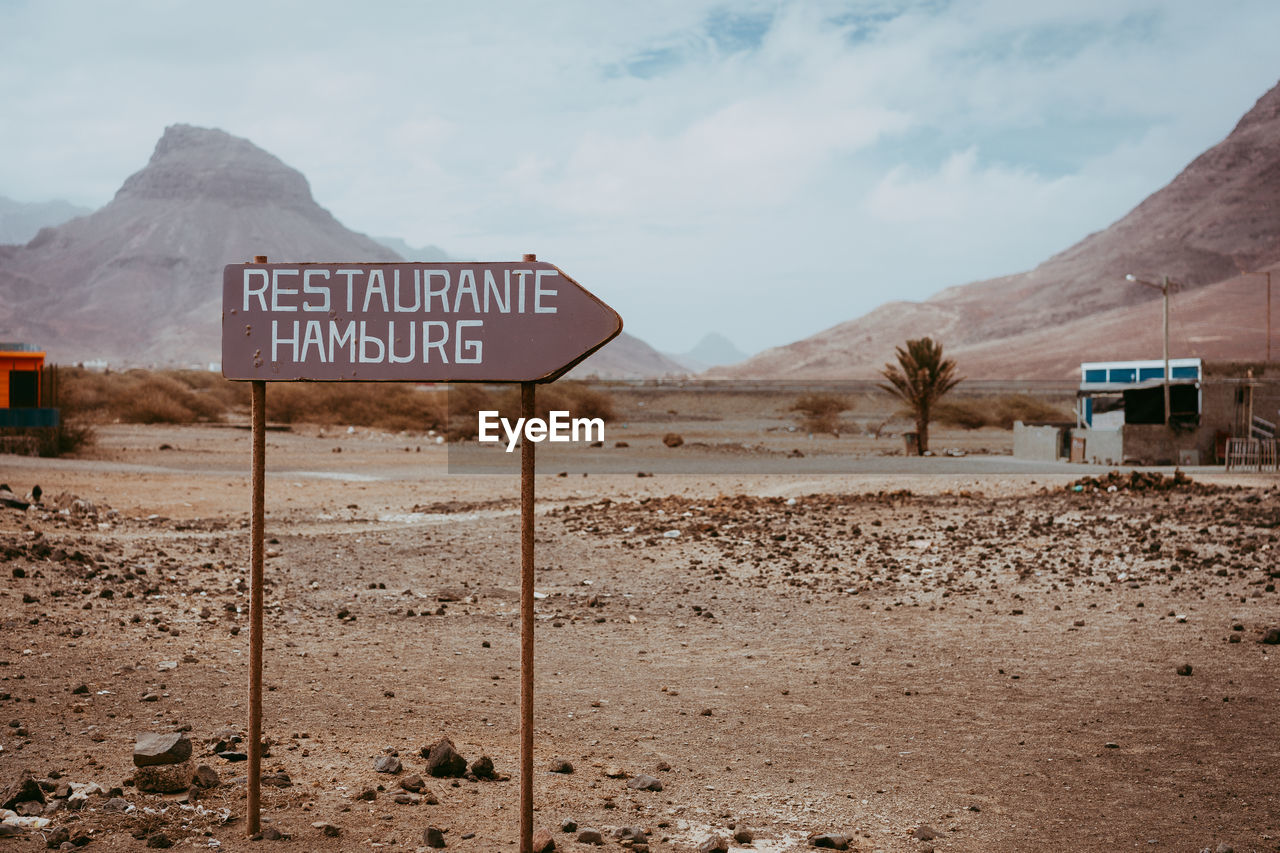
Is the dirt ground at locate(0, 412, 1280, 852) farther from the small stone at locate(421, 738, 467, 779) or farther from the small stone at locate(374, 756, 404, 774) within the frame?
the small stone at locate(421, 738, 467, 779)

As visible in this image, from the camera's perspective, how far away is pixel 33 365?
23.9 metres

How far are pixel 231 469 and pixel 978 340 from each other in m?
160

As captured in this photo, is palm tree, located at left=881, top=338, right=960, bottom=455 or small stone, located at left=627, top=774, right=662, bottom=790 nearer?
small stone, located at left=627, top=774, right=662, bottom=790

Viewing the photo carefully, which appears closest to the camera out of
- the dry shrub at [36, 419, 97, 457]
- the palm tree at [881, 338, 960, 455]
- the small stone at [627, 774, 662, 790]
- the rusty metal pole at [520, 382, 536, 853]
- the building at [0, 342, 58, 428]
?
the rusty metal pole at [520, 382, 536, 853]

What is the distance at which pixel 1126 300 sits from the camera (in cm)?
16100

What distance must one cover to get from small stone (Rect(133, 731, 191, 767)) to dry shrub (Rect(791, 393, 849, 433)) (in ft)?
154

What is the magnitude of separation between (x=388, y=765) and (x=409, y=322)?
2.34m

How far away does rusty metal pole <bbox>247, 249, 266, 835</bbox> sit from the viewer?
4.70m

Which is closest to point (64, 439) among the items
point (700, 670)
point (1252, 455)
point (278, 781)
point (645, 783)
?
point (700, 670)

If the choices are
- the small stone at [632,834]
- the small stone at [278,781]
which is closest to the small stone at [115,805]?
the small stone at [278,781]

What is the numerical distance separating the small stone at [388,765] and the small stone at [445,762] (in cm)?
15

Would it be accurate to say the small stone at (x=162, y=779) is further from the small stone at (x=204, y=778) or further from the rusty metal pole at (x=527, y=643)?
the rusty metal pole at (x=527, y=643)

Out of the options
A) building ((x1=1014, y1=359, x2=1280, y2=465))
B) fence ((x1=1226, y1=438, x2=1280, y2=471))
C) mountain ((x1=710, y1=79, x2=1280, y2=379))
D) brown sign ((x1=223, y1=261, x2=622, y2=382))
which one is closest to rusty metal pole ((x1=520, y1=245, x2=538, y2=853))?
brown sign ((x1=223, y1=261, x2=622, y2=382))

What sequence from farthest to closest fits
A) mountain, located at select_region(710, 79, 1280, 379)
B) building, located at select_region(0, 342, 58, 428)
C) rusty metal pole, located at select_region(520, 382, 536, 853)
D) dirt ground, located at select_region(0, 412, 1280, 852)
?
1. mountain, located at select_region(710, 79, 1280, 379)
2. building, located at select_region(0, 342, 58, 428)
3. dirt ground, located at select_region(0, 412, 1280, 852)
4. rusty metal pole, located at select_region(520, 382, 536, 853)
